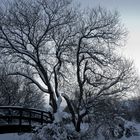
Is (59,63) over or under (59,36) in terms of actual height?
under

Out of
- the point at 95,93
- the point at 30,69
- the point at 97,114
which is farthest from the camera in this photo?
the point at 30,69

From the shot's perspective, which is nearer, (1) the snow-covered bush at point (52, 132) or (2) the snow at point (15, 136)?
(1) the snow-covered bush at point (52, 132)

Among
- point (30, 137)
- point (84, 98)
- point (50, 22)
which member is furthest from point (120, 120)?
point (50, 22)

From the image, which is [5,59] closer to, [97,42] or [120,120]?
[97,42]

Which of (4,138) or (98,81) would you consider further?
(98,81)

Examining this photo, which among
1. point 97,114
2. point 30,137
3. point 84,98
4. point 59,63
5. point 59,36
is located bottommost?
point 30,137

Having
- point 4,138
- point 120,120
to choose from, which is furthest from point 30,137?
point 120,120

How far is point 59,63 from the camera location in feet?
79.2

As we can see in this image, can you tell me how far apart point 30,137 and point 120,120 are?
637 cm

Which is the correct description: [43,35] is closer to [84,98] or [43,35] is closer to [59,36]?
[59,36]

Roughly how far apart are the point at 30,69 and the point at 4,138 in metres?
10.6

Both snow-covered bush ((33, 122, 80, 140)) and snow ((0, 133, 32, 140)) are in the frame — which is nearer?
snow-covered bush ((33, 122, 80, 140))

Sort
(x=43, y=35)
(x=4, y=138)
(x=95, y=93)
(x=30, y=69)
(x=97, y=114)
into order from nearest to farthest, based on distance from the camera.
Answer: (x=4, y=138) → (x=97, y=114) → (x=95, y=93) → (x=43, y=35) → (x=30, y=69)

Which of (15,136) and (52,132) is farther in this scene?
(15,136)
